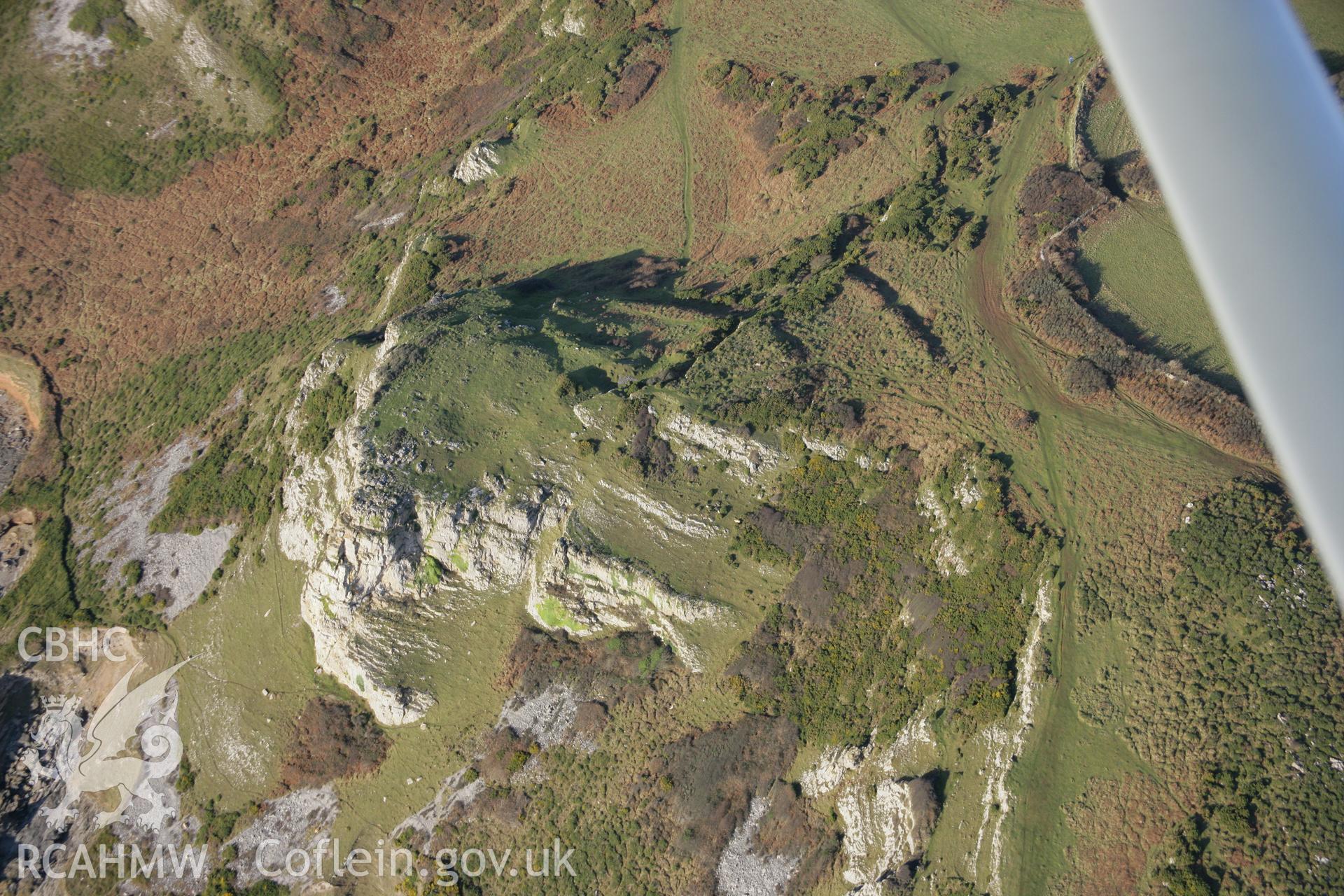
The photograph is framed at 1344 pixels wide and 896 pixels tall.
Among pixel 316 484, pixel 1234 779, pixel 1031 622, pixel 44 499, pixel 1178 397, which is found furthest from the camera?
pixel 44 499

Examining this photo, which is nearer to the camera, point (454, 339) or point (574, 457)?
point (574, 457)

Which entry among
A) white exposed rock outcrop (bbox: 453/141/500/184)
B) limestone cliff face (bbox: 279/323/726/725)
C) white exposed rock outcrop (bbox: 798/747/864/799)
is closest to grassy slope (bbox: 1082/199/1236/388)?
limestone cliff face (bbox: 279/323/726/725)

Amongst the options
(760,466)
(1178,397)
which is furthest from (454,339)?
(1178,397)

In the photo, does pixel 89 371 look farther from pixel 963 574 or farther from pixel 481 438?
pixel 963 574

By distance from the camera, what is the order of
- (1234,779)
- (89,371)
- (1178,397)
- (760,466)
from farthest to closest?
(89,371), (760,466), (1178,397), (1234,779)

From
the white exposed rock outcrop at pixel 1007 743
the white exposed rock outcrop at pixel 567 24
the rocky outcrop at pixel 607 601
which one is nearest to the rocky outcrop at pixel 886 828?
the white exposed rock outcrop at pixel 1007 743

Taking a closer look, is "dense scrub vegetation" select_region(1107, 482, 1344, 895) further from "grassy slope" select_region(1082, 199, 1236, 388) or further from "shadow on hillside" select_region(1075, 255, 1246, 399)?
"grassy slope" select_region(1082, 199, 1236, 388)
